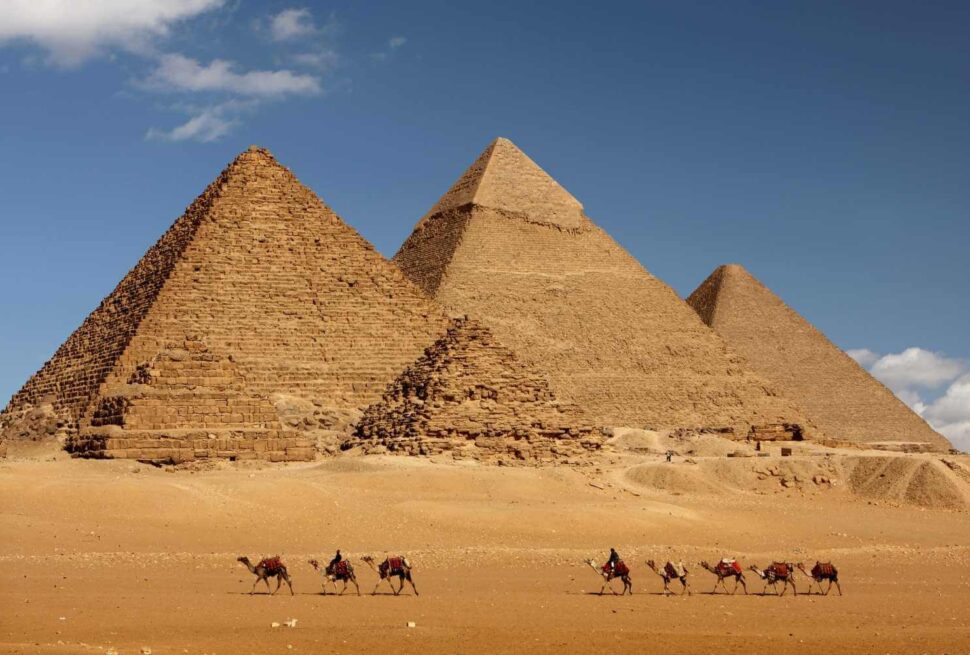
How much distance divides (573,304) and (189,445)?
105 ft

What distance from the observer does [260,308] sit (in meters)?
38.8

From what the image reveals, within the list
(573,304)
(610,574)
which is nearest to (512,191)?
(573,304)

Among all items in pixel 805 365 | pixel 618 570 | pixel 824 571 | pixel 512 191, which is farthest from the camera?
pixel 805 365

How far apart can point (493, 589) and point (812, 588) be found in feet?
13.0

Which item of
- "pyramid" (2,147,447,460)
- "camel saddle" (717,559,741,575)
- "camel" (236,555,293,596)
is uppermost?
"pyramid" (2,147,447,460)

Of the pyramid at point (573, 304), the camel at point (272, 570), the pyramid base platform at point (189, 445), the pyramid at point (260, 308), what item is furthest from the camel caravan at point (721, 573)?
the pyramid at point (573, 304)

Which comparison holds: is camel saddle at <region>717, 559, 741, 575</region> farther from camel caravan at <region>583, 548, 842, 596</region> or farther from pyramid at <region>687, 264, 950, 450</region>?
pyramid at <region>687, 264, 950, 450</region>

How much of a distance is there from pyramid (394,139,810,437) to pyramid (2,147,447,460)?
15073mm

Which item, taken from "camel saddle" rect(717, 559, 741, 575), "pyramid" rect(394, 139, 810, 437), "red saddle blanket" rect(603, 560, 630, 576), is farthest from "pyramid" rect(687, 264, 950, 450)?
"red saddle blanket" rect(603, 560, 630, 576)

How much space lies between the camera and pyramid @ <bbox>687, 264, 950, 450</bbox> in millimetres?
70062

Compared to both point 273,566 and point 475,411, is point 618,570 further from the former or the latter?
point 475,411

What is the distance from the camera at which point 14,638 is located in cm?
1372

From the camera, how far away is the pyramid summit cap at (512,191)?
202 feet

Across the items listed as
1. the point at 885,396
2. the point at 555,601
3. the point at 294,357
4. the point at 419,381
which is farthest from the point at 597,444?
the point at 885,396
